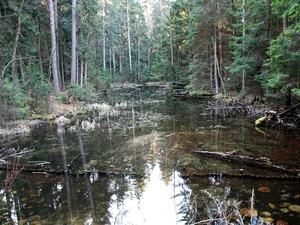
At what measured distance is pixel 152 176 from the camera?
18.8ft

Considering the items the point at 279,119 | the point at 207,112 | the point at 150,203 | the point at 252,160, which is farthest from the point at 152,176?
the point at 207,112

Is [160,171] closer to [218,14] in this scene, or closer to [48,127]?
Result: [48,127]

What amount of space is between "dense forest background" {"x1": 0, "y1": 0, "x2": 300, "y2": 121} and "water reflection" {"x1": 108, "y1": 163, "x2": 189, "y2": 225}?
449cm

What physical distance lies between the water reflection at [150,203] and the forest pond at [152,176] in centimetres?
2

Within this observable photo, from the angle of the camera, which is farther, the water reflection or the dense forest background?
the dense forest background

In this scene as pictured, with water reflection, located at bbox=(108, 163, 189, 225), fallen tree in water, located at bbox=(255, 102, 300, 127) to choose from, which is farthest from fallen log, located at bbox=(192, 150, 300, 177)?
fallen tree in water, located at bbox=(255, 102, 300, 127)

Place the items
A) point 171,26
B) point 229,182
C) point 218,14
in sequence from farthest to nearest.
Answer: point 171,26 → point 218,14 → point 229,182

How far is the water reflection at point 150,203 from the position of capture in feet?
13.4

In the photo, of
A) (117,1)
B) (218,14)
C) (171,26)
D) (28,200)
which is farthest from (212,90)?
(117,1)

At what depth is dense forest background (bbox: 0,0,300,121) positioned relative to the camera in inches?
389

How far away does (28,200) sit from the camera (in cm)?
474

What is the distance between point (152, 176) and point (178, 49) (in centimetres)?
2551

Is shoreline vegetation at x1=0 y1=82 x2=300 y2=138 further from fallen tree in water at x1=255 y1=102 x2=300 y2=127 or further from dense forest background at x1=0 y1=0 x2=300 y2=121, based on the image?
dense forest background at x1=0 y1=0 x2=300 y2=121

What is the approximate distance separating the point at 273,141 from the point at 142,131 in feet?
16.2
